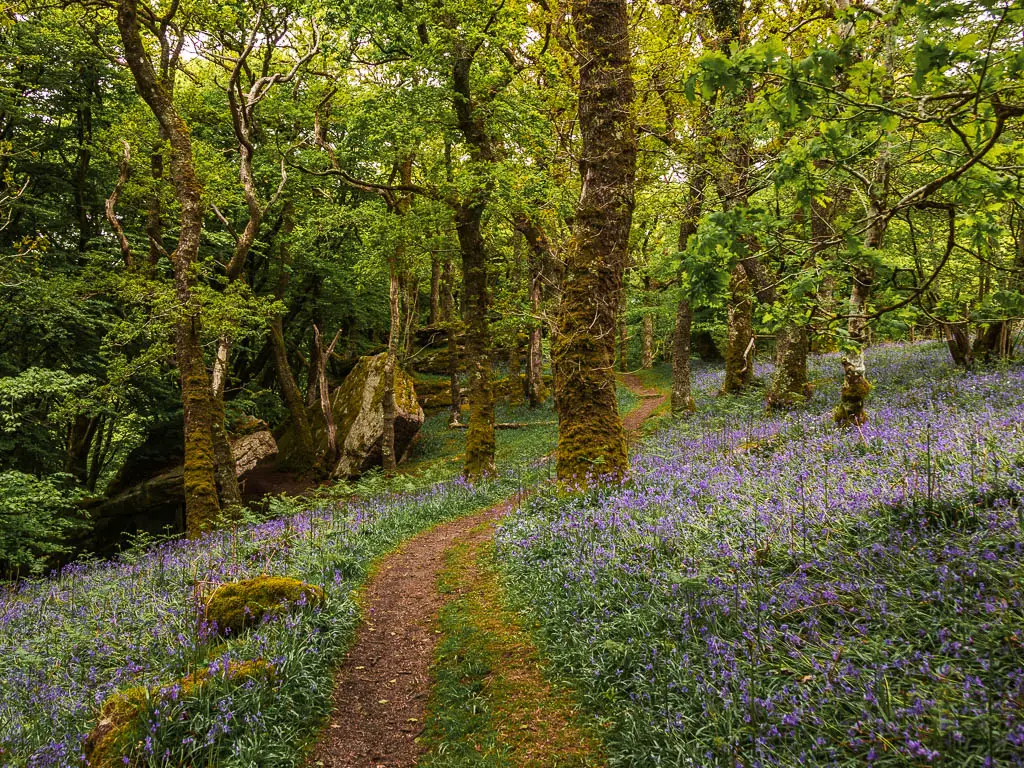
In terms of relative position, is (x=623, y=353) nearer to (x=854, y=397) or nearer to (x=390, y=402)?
(x=390, y=402)

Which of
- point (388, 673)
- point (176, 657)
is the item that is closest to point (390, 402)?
point (388, 673)

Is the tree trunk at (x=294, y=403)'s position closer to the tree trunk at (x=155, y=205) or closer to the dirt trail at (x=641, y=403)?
the tree trunk at (x=155, y=205)

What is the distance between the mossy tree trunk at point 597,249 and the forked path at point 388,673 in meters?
3.14

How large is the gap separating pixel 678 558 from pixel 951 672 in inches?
99.4

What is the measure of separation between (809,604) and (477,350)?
12082mm

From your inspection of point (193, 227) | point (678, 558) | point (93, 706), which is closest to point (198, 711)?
point (93, 706)

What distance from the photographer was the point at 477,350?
15.2 metres

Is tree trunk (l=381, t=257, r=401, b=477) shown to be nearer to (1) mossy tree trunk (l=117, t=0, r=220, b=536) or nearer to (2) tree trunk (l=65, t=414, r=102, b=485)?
A: (1) mossy tree trunk (l=117, t=0, r=220, b=536)

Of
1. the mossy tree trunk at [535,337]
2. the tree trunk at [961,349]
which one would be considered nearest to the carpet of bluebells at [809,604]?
the tree trunk at [961,349]

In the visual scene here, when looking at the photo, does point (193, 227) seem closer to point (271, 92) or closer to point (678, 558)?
point (271, 92)

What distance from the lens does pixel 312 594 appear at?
20.5 ft

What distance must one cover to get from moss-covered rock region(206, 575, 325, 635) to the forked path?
0.91 meters

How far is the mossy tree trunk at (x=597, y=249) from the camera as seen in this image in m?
8.45

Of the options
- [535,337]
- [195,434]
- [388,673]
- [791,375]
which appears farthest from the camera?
[535,337]
